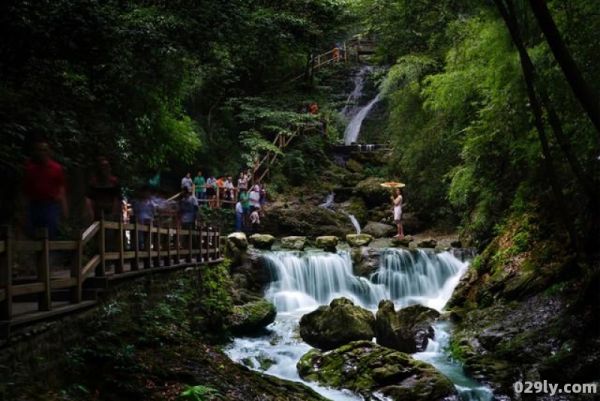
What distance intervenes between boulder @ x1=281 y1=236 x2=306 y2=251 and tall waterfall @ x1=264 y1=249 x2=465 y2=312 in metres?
1.94

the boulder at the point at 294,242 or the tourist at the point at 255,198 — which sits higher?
the tourist at the point at 255,198

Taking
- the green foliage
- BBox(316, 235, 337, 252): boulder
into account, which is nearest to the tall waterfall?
BBox(316, 235, 337, 252): boulder

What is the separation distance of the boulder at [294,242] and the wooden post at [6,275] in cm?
1578

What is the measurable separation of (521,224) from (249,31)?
871cm

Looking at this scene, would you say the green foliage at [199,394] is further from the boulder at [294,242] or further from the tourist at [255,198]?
the tourist at [255,198]

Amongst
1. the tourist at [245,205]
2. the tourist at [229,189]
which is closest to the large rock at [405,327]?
the tourist at [245,205]

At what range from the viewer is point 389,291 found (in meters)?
17.7

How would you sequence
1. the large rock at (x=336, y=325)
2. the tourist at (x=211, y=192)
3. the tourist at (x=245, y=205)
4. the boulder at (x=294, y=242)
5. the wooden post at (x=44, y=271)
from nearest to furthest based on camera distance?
1. the wooden post at (x=44, y=271)
2. the large rock at (x=336, y=325)
3. the boulder at (x=294, y=242)
4. the tourist at (x=245, y=205)
5. the tourist at (x=211, y=192)

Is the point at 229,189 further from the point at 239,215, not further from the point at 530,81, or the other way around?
the point at 530,81

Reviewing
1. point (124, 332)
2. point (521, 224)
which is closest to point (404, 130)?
point (521, 224)

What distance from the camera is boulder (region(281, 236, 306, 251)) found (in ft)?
68.8

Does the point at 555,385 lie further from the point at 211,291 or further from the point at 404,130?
the point at 404,130

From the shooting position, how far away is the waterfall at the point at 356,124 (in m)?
Result: 35.8

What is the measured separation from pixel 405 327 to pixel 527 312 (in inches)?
109
